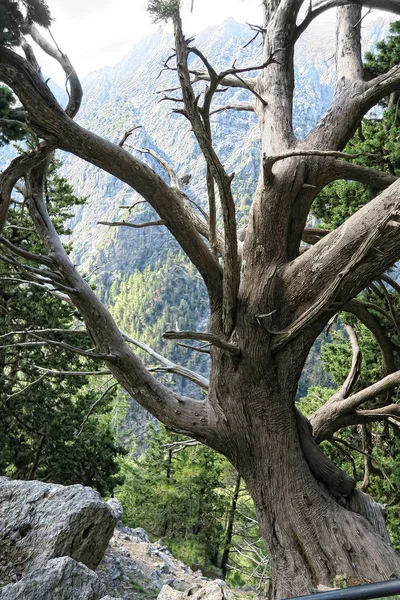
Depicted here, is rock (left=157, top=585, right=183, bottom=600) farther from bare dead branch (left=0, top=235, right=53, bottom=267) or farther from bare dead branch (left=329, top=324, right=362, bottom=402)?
bare dead branch (left=0, top=235, right=53, bottom=267)

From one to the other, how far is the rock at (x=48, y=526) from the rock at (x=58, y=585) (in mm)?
938

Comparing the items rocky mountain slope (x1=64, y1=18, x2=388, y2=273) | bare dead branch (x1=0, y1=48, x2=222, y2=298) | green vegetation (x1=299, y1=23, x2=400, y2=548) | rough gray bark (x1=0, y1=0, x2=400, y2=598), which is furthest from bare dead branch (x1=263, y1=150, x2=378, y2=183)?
rocky mountain slope (x1=64, y1=18, x2=388, y2=273)

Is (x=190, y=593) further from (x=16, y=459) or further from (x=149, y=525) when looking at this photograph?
(x=149, y=525)

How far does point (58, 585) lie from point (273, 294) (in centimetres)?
284

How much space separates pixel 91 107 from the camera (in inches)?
7790

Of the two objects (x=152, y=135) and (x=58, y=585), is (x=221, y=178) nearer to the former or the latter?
(x=58, y=585)

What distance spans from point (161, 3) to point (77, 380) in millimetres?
8685

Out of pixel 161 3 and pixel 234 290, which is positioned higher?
pixel 161 3

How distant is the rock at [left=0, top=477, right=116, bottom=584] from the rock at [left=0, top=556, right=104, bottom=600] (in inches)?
36.9

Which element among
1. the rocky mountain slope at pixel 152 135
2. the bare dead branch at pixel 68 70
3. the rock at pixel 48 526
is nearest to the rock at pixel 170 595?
the rock at pixel 48 526

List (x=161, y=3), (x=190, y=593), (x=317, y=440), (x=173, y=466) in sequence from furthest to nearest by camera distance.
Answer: (x=173, y=466)
(x=190, y=593)
(x=317, y=440)
(x=161, y=3)

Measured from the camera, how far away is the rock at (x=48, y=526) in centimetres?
460

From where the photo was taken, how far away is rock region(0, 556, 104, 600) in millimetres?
3242

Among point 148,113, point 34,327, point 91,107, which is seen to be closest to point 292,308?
point 34,327
